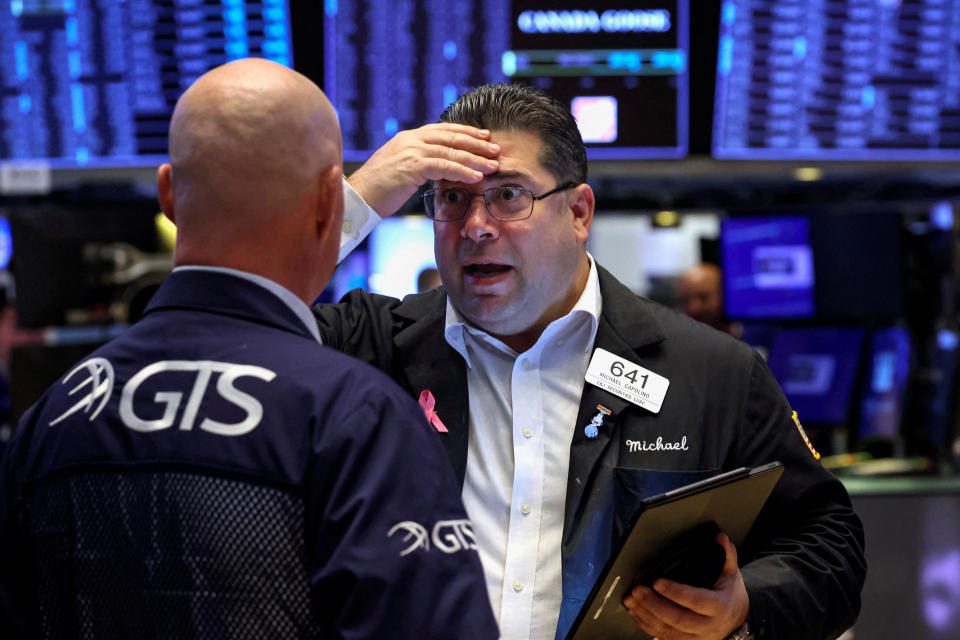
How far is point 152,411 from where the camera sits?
113cm

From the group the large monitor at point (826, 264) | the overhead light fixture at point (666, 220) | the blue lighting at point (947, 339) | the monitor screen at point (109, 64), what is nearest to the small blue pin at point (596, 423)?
the monitor screen at point (109, 64)

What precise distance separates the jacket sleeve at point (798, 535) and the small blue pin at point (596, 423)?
0.78 ft

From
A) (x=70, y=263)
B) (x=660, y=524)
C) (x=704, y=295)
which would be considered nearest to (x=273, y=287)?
(x=660, y=524)

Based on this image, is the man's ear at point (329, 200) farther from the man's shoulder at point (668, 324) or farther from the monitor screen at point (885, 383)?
the monitor screen at point (885, 383)

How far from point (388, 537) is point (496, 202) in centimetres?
96

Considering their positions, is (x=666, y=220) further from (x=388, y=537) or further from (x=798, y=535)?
(x=388, y=537)

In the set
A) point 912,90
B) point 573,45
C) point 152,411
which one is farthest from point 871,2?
point 152,411

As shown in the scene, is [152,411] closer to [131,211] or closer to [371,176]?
[371,176]

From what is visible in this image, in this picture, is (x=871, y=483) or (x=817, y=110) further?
(x=871, y=483)

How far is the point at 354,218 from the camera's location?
6.19 ft

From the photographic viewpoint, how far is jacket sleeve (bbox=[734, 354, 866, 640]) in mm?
1789

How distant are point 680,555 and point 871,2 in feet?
6.98

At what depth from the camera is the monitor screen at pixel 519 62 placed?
293 cm

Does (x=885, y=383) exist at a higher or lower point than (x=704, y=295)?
lower
